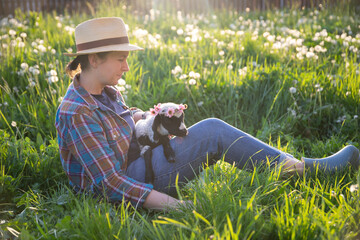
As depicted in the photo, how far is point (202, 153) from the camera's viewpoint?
262 cm

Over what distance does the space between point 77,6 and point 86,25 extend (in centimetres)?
1024

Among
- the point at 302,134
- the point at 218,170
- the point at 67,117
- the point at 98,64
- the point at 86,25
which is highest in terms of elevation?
the point at 86,25

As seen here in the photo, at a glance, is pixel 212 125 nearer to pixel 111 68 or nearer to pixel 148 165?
pixel 148 165

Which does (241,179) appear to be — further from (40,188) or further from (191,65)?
(191,65)

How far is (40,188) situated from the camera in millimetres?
2951

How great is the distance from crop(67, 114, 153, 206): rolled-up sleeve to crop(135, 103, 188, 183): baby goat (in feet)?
0.80

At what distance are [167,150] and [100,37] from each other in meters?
0.85

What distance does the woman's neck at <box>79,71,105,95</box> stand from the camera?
8.25 ft

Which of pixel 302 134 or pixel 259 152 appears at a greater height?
pixel 259 152

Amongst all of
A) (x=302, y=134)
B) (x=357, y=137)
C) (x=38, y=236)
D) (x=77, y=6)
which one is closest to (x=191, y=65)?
(x=302, y=134)

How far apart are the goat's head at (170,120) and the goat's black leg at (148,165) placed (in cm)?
16

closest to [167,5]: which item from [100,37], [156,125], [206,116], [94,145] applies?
[206,116]

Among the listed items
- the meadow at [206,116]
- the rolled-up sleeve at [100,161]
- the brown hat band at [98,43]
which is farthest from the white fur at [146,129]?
the brown hat band at [98,43]

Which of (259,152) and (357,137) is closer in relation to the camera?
(259,152)
